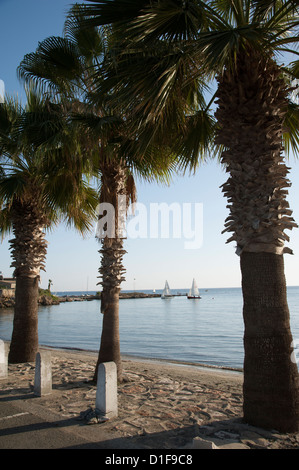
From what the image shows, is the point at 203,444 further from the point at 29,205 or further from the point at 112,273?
the point at 29,205

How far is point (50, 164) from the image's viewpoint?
29.8 feet

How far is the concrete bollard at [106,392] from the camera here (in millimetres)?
5535

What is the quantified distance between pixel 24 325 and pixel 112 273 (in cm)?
396

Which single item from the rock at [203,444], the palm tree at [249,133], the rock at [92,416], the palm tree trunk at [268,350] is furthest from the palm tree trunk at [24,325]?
the rock at [203,444]

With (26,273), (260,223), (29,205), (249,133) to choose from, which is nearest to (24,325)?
(26,273)

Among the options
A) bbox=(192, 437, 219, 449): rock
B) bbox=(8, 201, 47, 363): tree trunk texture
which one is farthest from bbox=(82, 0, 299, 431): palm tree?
bbox=(8, 201, 47, 363): tree trunk texture

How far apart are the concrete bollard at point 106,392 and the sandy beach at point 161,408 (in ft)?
0.48

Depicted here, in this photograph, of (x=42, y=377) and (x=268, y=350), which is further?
(x=42, y=377)

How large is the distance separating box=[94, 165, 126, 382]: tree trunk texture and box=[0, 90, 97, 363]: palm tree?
1.20m

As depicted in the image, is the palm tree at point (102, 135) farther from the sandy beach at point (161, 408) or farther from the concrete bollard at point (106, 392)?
→ the concrete bollard at point (106, 392)

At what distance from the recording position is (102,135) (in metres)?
7.47

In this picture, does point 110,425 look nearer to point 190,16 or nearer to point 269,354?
point 269,354

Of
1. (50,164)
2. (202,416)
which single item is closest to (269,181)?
(202,416)

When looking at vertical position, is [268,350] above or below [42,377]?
above
